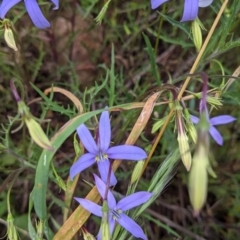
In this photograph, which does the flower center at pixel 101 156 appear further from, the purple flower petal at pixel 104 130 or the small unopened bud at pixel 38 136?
the small unopened bud at pixel 38 136

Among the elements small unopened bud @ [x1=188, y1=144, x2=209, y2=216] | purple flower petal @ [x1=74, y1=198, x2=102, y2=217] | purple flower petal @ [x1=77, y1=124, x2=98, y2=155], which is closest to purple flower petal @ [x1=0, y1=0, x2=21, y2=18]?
purple flower petal @ [x1=77, y1=124, x2=98, y2=155]

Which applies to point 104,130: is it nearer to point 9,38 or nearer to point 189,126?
point 189,126

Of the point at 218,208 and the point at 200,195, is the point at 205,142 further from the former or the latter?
the point at 218,208

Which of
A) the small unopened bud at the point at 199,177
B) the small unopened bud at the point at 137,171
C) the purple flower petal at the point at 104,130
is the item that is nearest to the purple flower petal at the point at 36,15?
the purple flower petal at the point at 104,130

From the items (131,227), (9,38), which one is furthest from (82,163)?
(9,38)

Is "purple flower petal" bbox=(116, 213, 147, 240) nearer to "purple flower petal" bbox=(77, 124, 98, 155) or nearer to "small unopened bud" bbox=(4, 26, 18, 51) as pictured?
"purple flower petal" bbox=(77, 124, 98, 155)

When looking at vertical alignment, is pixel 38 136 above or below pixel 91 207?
above

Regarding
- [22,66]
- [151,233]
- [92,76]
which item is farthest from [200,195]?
[92,76]
